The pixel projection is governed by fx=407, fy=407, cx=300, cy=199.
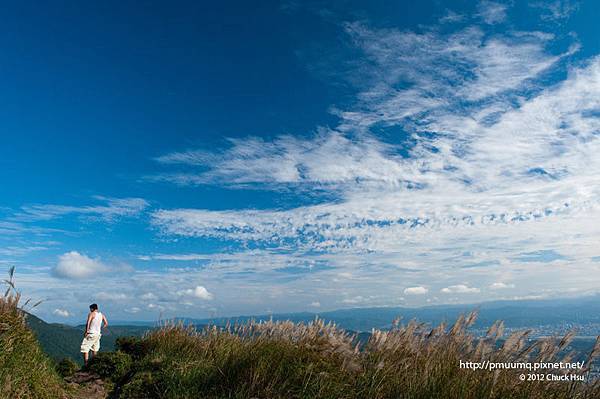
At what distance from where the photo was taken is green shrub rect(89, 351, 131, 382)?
41.9ft

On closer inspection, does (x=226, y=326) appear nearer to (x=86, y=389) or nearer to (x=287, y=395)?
(x=86, y=389)

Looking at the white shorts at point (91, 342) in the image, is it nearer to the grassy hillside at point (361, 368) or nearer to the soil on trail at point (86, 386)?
the soil on trail at point (86, 386)

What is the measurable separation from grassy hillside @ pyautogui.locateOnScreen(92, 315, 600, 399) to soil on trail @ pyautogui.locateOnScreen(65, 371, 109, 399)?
0.71m

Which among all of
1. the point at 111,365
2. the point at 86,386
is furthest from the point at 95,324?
the point at 86,386

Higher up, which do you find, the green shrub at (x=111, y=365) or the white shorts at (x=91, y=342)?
the white shorts at (x=91, y=342)

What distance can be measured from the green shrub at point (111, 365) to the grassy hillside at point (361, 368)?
1972 mm

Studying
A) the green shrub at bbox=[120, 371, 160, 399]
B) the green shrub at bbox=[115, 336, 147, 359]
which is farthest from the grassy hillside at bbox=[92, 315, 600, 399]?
the green shrub at bbox=[115, 336, 147, 359]

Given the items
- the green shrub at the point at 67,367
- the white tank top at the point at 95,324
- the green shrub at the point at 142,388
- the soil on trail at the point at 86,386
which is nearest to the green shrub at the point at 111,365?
the soil on trail at the point at 86,386

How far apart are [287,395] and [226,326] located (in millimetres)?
6788

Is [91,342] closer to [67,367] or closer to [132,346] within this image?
[132,346]

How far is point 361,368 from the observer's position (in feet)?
→ 25.8

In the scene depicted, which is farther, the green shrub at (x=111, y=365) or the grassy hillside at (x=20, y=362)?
the green shrub at (x=111, y=365)

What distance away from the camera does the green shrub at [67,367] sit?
12.7 metres

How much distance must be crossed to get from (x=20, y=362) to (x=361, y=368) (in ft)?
22.1
